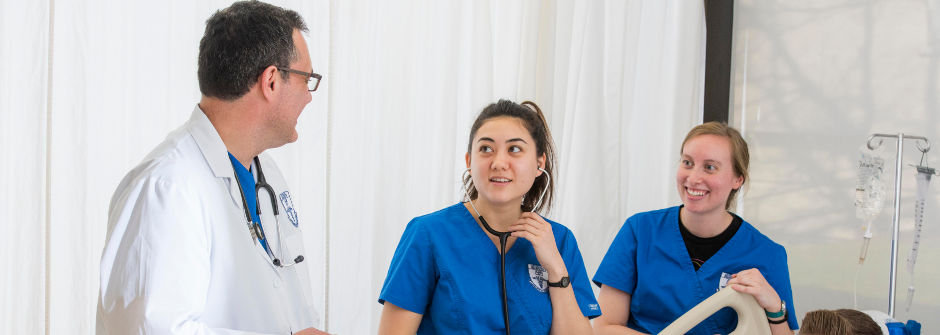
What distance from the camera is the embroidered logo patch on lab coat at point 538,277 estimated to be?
5.46 ft

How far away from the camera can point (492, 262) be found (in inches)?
64.9

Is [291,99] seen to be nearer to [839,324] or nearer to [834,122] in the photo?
[839,324]

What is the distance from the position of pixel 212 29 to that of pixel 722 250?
146 cm

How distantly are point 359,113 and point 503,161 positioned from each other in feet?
2.40

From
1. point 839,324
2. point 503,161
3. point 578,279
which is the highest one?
point 503,161

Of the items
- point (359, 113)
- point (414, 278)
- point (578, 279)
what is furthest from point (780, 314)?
point (359, 113)

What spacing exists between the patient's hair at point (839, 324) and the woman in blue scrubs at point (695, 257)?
3.1 inches

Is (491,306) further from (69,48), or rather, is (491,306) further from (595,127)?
(595,127)

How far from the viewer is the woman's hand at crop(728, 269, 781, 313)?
1.87 m

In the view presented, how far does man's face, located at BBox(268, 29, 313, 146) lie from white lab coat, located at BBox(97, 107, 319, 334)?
0.34 feet

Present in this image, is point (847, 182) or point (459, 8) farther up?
point (459, 8)

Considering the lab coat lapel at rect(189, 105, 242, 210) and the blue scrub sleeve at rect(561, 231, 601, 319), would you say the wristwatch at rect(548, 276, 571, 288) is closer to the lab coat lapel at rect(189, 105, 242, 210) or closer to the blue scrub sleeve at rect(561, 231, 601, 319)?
the blue scrub sleeve at rect(561, 231, 601, 319)

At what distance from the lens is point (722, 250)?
2088 mm

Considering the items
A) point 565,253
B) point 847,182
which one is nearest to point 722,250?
point 565,253
